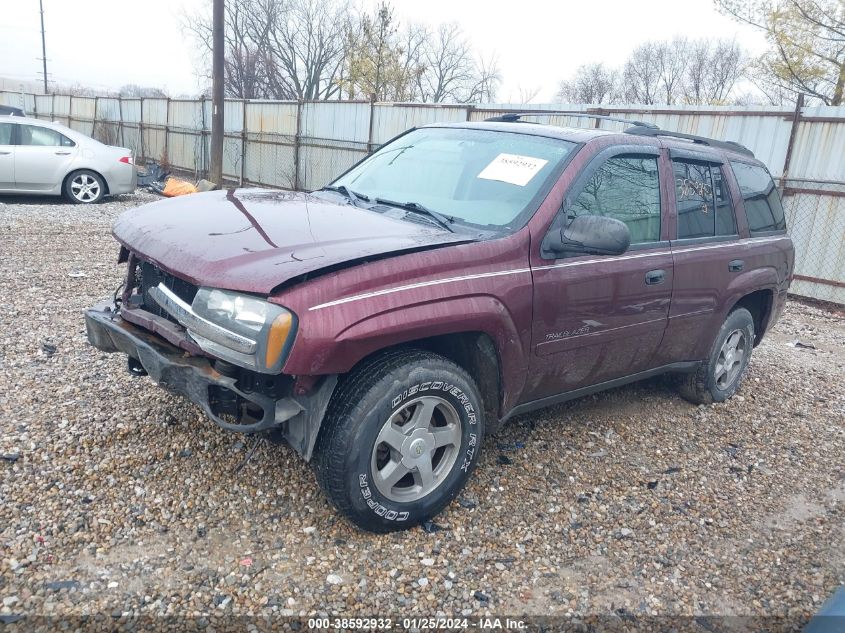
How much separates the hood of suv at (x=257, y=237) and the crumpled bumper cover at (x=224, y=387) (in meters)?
0.36

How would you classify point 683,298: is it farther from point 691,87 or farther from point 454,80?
point 691,87

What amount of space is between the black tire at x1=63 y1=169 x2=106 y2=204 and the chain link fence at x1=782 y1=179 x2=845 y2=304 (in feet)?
36.5

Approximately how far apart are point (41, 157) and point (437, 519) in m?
11.6

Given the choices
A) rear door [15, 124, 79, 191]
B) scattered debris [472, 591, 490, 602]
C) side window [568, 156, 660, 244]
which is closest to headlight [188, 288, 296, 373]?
scattered debris [472, 591, 490, 602]

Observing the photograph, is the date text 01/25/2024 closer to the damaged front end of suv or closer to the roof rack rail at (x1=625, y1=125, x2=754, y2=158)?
the damaged front end of suv

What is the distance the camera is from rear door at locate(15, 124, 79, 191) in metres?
11.8

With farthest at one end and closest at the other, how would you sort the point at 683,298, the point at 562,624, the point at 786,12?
the point at 786,12 → the point at 683,298 → the point at 562,624

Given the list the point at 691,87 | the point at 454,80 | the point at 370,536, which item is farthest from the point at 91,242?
the point at 691,87

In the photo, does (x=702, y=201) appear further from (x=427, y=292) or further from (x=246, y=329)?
(x=246, y=329)

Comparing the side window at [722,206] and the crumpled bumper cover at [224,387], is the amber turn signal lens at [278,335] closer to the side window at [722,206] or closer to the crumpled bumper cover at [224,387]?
the crumpled bumper cover at [224,387]

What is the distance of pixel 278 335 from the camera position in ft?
8.37

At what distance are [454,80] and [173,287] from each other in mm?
41600

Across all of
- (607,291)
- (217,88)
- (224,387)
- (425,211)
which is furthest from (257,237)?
(217,88)

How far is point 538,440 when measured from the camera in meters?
4.14
